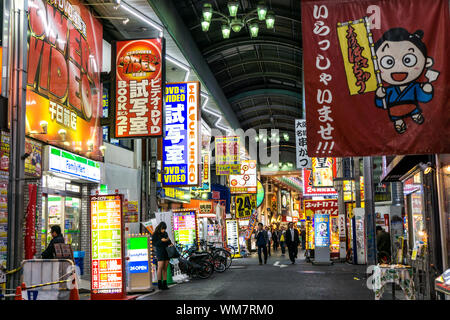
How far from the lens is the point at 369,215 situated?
50.0 feet

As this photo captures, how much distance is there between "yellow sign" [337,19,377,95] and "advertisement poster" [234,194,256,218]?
2585cm

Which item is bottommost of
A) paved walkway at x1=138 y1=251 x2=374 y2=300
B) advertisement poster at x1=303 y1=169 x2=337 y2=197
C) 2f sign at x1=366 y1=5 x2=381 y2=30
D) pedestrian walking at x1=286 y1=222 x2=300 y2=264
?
paved walkway at x1=138 y1=251 x2=374 y2=300

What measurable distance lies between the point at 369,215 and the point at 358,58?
9488 millimetres

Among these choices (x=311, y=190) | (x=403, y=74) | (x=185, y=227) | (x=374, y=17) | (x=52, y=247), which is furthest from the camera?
(x=311, y=190)

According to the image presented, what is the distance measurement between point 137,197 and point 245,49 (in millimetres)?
10277

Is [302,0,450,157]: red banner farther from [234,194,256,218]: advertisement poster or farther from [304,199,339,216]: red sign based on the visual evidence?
[234,194,256,218]: advertisement poster

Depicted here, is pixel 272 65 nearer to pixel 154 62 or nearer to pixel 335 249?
pixel 335 249

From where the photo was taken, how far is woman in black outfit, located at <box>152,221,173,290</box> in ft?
43.9

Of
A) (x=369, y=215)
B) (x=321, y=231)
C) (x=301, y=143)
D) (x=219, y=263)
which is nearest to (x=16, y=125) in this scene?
(x=369, y=215)

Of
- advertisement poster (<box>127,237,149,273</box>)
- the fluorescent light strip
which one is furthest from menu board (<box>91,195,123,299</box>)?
the fluorescent light strip

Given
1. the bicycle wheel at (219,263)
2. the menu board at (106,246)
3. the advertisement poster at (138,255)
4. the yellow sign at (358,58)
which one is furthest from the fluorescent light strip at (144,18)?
the yellow sign at (358,58)

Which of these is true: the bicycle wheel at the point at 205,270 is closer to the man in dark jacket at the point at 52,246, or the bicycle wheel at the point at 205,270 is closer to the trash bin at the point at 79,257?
the trash bin at the point at 79,257

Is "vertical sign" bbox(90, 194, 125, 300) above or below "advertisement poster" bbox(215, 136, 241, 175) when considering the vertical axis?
below

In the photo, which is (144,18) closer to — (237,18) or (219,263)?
(237,18)
